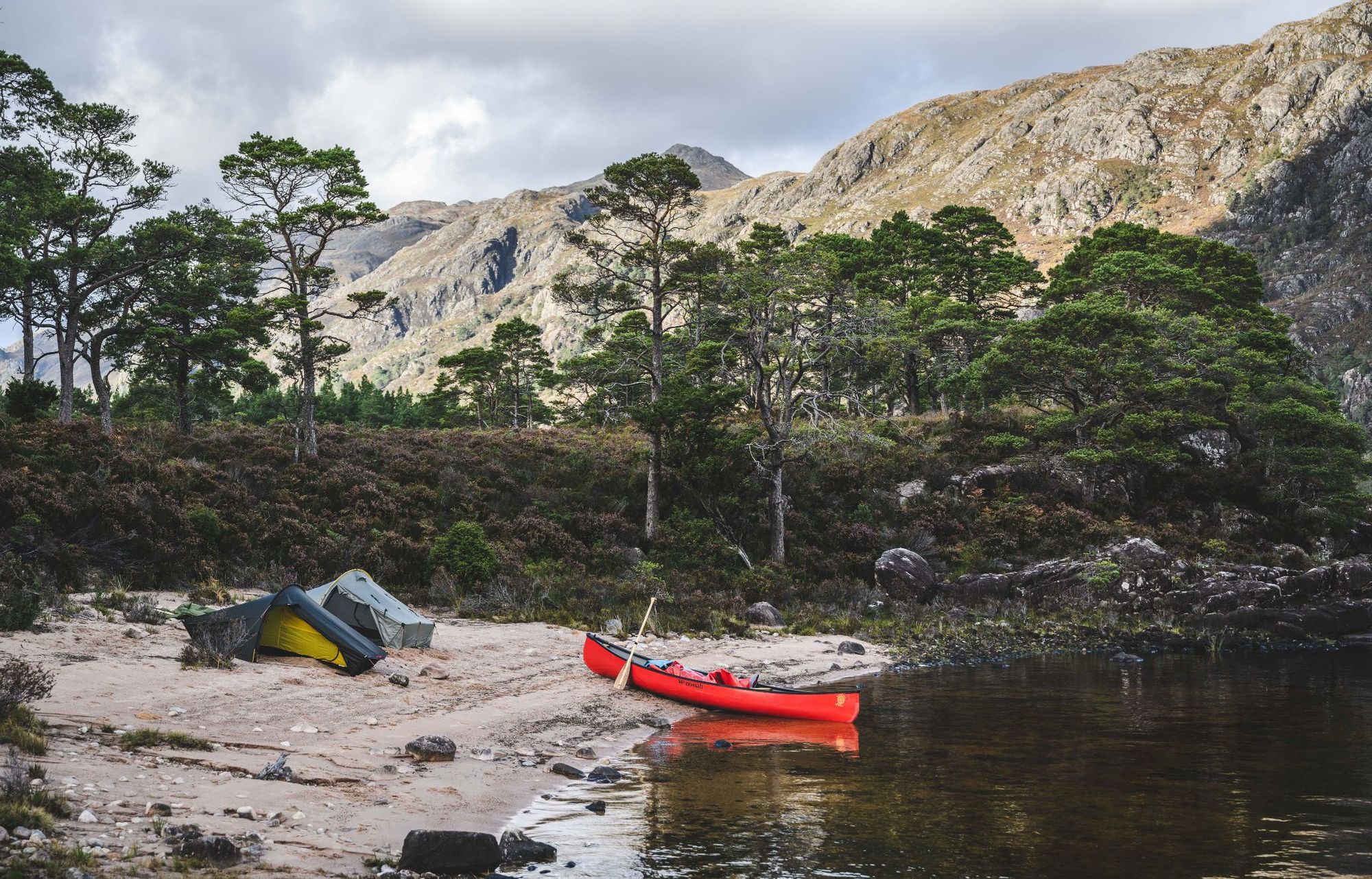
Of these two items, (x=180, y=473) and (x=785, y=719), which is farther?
(x=180, y=473)

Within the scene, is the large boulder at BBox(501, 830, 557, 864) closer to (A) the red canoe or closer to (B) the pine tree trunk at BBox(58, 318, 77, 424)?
(A) the red canoe

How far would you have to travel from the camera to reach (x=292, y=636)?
1502 cm

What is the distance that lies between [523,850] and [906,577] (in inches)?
935

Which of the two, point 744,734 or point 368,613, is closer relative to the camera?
point 744,734

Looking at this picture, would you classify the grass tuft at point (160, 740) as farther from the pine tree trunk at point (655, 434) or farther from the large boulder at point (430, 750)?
the pine tree trunk at point (655, 434)

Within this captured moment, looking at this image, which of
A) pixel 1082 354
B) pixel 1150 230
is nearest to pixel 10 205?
pixel 1082 354

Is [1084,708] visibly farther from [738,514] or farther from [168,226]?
[168,226]

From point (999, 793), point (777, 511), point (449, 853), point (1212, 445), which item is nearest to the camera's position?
point (449, 853)

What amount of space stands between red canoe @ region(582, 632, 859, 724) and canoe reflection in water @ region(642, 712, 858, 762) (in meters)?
0.18

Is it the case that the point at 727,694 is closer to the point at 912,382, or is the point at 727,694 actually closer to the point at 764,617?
the point at 764,617

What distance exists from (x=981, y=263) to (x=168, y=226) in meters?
41.5

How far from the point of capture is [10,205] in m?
27.4

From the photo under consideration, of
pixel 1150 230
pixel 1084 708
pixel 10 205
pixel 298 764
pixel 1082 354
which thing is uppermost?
pixel 1150 230

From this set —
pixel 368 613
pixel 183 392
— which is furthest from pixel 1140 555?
pixel 183 392
